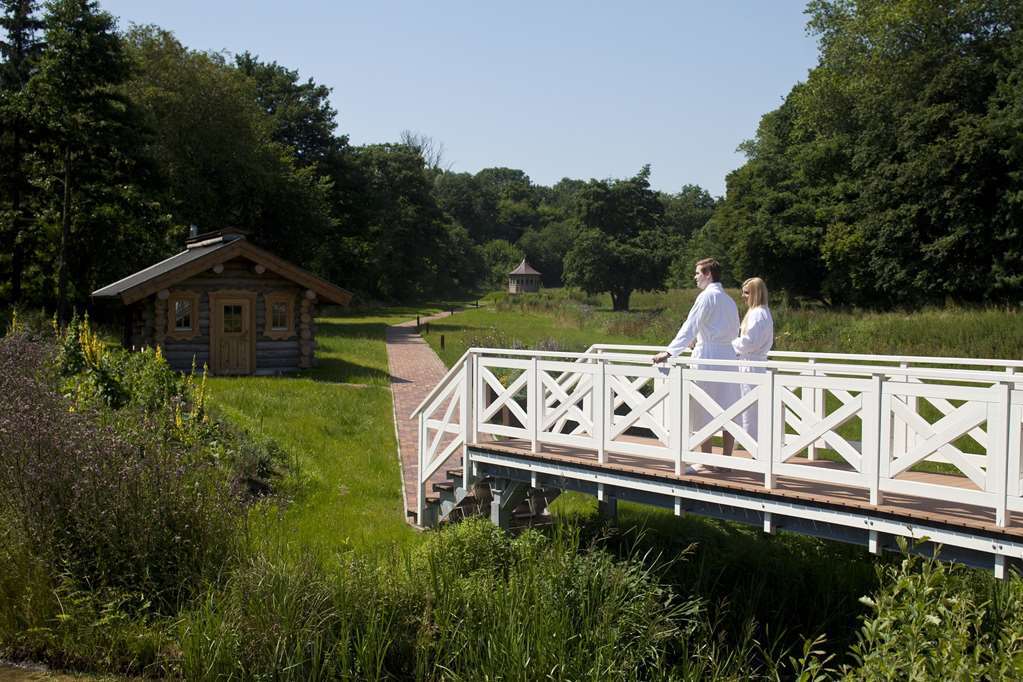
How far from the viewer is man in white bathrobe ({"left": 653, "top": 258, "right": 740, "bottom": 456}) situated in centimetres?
855

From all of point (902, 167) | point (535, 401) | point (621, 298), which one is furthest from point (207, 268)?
point (621, 298)

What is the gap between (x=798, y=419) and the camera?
28.6 ft

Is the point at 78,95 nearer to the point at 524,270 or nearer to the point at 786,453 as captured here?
the point at 786,453

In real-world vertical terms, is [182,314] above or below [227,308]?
below

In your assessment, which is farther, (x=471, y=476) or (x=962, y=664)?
(x=471, y=476)

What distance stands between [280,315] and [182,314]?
2564 mm

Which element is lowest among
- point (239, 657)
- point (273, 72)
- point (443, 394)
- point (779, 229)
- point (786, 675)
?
point (786, 675)

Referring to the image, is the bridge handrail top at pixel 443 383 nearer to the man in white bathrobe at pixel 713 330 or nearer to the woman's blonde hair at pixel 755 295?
the man in white bathrobe at pixel 713 330

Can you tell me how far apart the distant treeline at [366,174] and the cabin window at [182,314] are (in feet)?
16.2

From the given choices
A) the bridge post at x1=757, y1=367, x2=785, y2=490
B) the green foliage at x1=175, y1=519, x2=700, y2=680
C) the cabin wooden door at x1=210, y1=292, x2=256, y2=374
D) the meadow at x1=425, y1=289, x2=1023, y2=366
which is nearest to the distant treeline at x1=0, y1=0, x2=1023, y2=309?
the meadow at x1=425, y1=289, x2=1023, y2=366

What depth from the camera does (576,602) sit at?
7547 mm

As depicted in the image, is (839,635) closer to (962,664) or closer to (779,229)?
(962,664)

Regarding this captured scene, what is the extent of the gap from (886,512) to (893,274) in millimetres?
33327

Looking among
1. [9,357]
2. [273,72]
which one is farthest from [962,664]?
[273,72]
